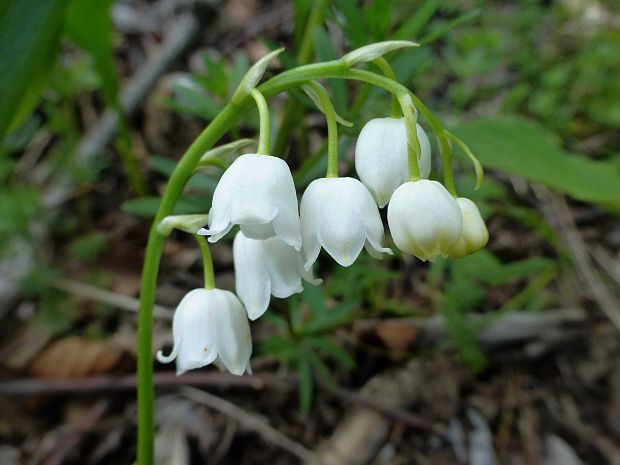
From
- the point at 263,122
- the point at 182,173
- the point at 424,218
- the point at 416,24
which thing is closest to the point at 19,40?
the point at 182,173

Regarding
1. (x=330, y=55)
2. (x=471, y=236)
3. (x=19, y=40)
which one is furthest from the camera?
(x=330, y=55)

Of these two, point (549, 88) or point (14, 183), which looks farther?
point (549, 88)

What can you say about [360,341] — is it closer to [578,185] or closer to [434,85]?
[578,185]

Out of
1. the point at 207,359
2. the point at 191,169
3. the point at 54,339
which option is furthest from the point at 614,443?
the point at 54,339

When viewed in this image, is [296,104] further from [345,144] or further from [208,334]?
[208,334]

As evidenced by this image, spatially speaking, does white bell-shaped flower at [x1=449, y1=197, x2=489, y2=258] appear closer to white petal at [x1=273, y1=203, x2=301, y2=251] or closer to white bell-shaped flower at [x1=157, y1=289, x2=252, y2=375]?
white petal at [x1=273, y1=203, x2=301, y2=251]

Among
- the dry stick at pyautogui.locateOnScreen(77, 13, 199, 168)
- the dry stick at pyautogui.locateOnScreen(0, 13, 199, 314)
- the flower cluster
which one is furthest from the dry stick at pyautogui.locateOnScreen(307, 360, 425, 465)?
the dry stick at pyautogui.locateOnScreen(77, 13, 199, 168)
